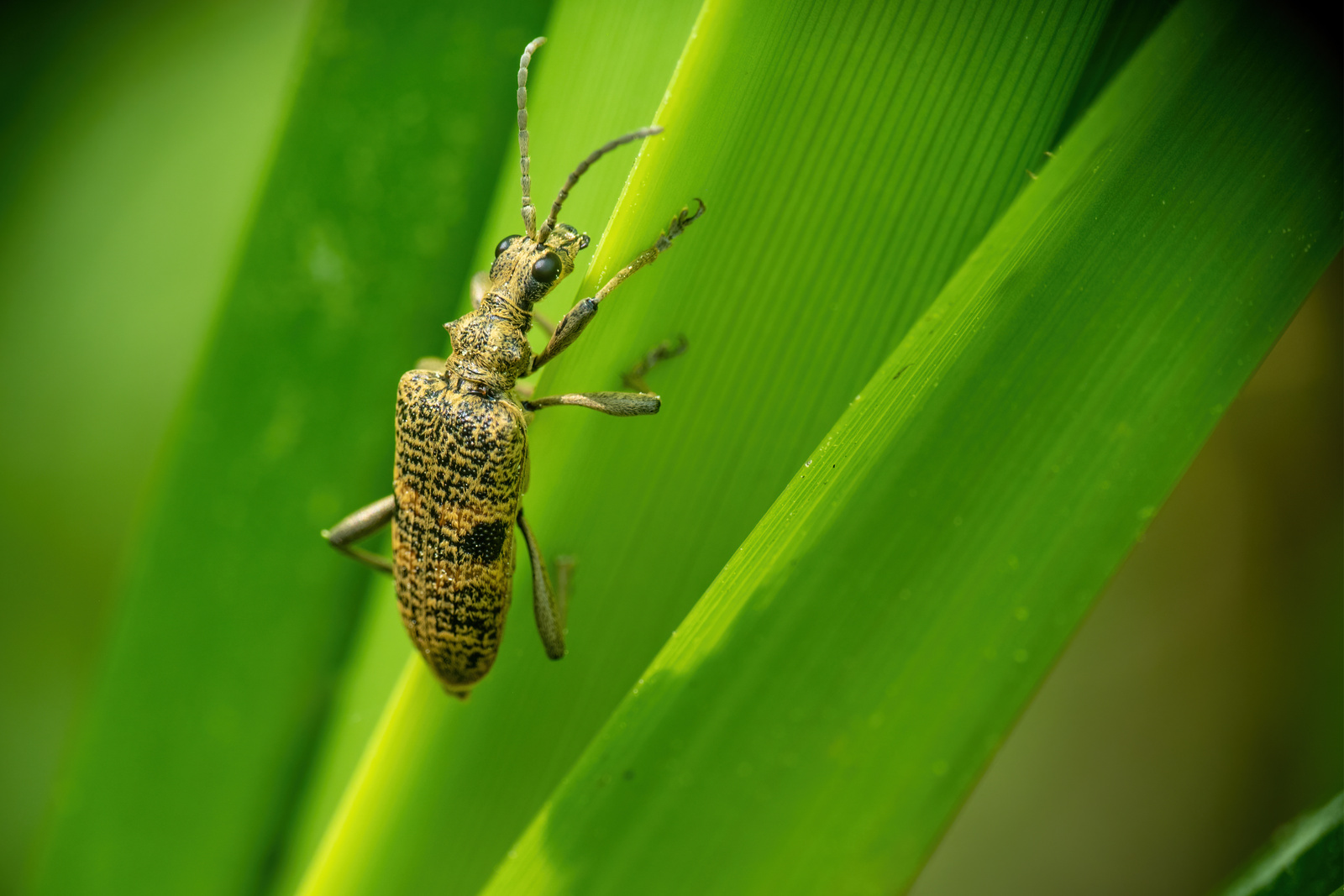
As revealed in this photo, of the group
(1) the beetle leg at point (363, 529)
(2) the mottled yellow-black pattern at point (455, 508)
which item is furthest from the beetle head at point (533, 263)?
(1) the beetle leg at point (363, 529)

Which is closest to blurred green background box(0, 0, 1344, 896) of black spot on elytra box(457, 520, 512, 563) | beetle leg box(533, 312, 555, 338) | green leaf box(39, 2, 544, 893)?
green leaf box(39, 2, 544, 893)

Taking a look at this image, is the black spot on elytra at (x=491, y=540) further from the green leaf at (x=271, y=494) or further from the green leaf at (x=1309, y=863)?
the green leaf at (x=1309, y=863)

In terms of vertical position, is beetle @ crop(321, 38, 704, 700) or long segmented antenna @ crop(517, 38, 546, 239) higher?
long segmented antenna @ crop(517, 38, 546, 239)

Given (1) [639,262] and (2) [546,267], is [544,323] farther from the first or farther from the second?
(1) [639,262]

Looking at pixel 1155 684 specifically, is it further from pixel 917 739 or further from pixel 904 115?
pixel 904 115

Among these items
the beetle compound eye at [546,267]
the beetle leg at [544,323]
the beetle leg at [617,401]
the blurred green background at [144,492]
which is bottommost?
the blurred green background at [144,492]

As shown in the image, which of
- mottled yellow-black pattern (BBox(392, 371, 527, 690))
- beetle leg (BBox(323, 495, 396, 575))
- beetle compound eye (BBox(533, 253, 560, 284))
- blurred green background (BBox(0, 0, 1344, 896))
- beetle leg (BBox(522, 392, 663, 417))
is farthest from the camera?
blurred green background (BBox(0, 0, 1344, 896))

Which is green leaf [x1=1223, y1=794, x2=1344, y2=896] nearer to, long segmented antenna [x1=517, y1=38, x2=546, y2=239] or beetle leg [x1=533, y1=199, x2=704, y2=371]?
beetle leg [x1=533, y1=199, x2=704, y2=371]
